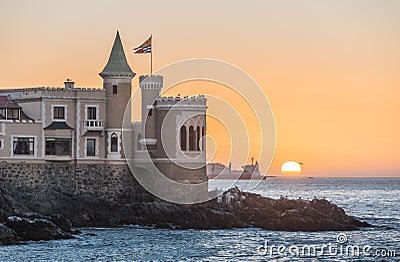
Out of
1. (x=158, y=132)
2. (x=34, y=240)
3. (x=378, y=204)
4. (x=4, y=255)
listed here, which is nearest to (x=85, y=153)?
(x=158, y=132)

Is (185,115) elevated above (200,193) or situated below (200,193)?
above

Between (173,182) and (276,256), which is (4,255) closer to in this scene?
(276,256)

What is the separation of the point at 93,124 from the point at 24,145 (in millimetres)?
5539

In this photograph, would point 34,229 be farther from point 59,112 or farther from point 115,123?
point 115,123

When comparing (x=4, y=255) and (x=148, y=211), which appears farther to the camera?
(x=148, y=211)

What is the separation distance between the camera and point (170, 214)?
3278 inches

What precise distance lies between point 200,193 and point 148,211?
5178 mm

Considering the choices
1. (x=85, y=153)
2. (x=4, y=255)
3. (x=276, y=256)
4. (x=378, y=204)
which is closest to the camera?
(x=4, y=255)

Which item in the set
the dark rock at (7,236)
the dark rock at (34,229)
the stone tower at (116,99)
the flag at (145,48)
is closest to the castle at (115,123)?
the stone tower at (116,99)

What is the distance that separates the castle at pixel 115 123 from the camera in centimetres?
8512

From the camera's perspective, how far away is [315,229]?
8406cm

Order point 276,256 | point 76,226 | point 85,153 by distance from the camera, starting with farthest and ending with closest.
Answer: point 85,153 → point 76,226 → point 276,256

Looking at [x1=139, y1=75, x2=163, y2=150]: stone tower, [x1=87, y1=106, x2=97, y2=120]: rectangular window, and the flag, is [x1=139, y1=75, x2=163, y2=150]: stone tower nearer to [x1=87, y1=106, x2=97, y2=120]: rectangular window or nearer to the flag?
the flag

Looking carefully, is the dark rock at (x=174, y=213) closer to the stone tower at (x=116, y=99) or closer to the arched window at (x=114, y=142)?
the arched window at (x=114, y=142)
